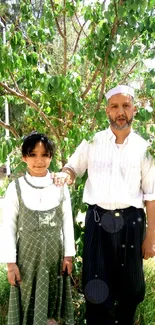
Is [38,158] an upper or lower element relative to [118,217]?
upper

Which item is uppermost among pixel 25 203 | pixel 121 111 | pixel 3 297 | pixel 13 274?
pixel 121 111

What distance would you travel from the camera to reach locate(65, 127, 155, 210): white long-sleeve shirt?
2.46 metres

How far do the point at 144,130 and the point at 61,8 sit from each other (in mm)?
1211

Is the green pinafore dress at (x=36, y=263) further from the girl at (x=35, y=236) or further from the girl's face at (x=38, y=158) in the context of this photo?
the girl's face at (x=38, y=158)

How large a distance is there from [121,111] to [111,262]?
980 mm

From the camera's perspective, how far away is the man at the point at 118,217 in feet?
8.05

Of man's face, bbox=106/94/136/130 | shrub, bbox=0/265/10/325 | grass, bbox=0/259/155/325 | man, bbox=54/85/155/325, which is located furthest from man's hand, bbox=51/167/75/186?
shrub, bbox=0/265/10/325

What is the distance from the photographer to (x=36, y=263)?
234 cm

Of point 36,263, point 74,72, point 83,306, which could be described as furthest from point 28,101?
point 83,306

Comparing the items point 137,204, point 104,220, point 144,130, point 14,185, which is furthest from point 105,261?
point 144,130

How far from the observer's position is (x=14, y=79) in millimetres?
3176

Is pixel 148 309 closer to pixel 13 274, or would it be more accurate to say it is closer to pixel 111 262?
pixel 111 262

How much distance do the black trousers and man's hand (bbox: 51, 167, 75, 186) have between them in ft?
0.83

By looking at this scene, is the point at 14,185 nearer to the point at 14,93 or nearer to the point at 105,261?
the point at 105,261
